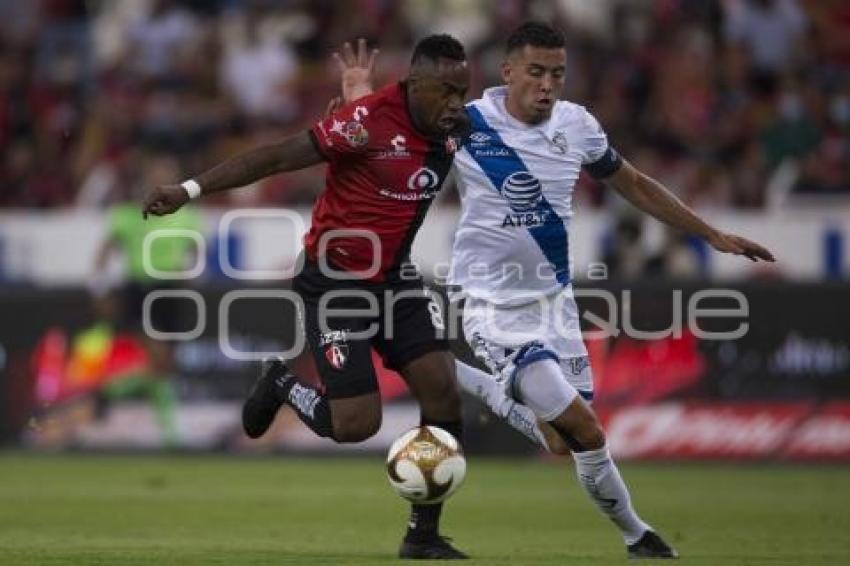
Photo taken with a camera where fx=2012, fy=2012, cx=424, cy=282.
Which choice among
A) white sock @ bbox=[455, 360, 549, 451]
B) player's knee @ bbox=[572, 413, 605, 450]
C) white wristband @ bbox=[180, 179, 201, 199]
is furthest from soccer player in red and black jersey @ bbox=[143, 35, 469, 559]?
white sock @ bbox=[455, 360, 549, 451]

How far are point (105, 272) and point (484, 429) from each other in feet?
12.3

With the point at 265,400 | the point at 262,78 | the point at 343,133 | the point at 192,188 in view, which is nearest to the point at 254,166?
the point at 192,188

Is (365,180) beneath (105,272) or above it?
above

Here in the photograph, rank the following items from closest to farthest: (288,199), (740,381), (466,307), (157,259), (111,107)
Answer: (466,307), (740,381), (157,259), (288,199), (111,107)

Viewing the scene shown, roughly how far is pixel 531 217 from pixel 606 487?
147 centimetres

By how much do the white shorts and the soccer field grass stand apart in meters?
0.96

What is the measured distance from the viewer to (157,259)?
60.9 ft

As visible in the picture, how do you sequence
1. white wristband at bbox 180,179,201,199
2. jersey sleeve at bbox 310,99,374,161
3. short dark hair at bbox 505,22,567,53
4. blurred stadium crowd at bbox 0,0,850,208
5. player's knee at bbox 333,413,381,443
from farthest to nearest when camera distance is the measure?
blurred stadium crowd at bbox 0,0,850,208, player's knee at bbox 333,413,381,443, short dark hair at bbox 505,22,567,53, jersey sleeve at bbox 310,99,374,161, white wristband at bbox 180,179,201,199

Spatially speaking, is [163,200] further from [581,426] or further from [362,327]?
[581,426]

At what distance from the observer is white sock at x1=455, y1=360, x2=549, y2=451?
36.0 ft

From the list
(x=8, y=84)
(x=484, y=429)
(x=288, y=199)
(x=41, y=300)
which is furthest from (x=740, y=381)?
(x=8, y=84)

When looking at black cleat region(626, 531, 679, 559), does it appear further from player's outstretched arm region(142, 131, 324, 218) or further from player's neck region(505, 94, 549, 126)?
player's outstretched arm region(142, 131, 324, 218)

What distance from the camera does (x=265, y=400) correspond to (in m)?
10.9

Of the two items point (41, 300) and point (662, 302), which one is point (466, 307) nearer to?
point (662, 302)
